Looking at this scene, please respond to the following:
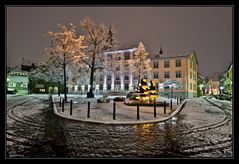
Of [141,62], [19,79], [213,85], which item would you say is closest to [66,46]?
[141,62]

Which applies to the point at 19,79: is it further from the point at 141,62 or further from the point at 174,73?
the point at 174,73

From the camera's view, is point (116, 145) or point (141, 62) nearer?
point (116, 145)

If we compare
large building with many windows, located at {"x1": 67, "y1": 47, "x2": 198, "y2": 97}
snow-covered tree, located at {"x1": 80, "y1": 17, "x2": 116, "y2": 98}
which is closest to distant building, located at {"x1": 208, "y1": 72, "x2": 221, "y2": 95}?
large building with many windows, located at {"x1": 67, "y1": 47, "x2": 198, "y2": 97}

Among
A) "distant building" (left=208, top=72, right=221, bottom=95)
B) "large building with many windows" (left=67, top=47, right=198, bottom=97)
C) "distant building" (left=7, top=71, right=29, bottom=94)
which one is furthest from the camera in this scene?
"distant building" (left=208, top=72, right=221, bottom=95)

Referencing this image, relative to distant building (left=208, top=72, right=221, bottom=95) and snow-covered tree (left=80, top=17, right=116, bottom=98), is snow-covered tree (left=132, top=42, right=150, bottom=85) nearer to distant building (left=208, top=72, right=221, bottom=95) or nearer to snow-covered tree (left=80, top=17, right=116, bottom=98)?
snow-covered tree (left=80, top=17, right=116, bottom=98)

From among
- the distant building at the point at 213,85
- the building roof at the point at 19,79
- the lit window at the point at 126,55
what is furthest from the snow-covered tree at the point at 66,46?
the distant building at the point at 213,85

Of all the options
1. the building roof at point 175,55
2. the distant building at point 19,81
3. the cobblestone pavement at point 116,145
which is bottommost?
the cobblestone pavement at point 116,145

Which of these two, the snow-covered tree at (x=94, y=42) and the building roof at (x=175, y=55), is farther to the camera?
the building roof at (x=175, y=55)

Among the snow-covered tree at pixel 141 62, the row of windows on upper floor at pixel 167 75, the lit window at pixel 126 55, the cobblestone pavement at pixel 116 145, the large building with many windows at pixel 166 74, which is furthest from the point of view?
the lit window at pixel 126 55

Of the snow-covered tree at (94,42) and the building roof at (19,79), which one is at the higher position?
the snow-covered tree at (94,42)

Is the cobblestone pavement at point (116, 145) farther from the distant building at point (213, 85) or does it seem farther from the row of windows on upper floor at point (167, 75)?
the distant building at point (213, 85)

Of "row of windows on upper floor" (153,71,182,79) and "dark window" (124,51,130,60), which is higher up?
"dark window" (124,51,130,60)
